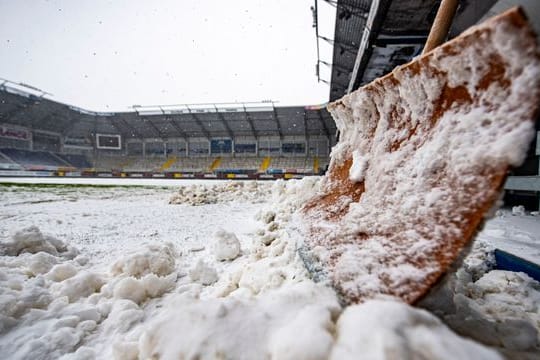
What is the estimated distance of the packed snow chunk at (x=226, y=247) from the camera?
2.12 metres

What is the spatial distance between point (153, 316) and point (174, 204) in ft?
16.5

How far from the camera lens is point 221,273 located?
1823 mm

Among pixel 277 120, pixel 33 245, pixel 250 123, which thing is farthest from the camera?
pixel 250 123

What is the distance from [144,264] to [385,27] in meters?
7.68

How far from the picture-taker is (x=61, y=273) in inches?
60.1

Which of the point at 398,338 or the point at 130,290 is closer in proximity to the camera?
the point at 398,338

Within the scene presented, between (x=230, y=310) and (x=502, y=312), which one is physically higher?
(x=230, y=310)

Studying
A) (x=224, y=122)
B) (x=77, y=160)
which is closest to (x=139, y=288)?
(x=224, y=122)

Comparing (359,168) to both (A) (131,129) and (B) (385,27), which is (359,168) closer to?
(B) (385,27)

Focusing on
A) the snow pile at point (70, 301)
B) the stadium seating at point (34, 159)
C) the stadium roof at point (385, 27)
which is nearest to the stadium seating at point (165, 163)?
the stadium seating at point (34, 159)

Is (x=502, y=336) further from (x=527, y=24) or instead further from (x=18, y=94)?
(x=18, y=94)

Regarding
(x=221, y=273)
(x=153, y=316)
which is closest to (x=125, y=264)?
(x=153, y=316)

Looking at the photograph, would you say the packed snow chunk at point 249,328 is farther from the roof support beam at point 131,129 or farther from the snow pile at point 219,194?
the roof support beam at point 131,129

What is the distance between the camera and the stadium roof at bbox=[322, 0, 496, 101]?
5551 millimetres
